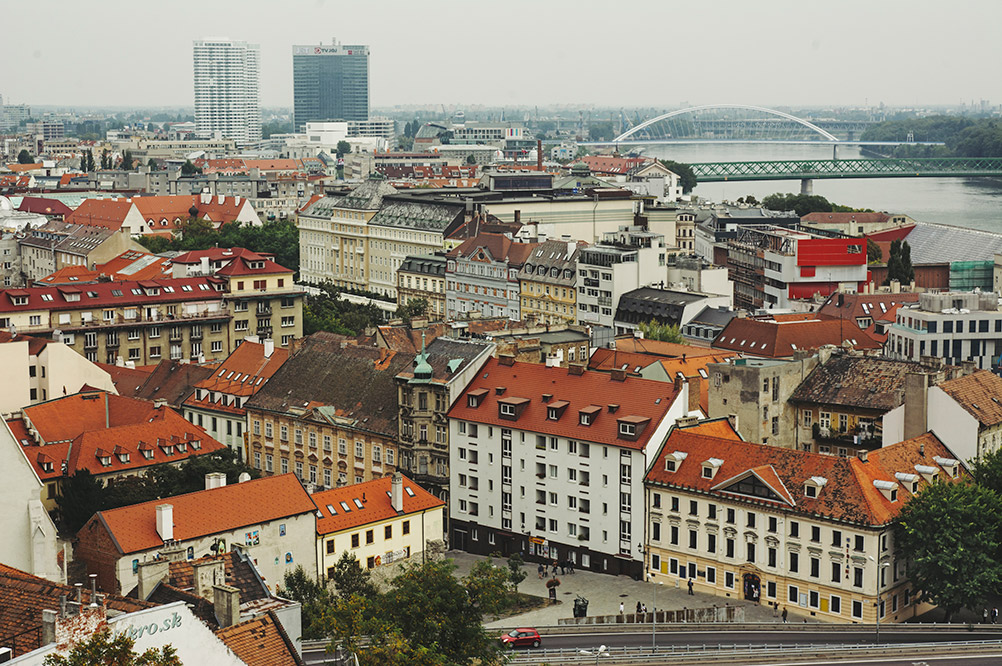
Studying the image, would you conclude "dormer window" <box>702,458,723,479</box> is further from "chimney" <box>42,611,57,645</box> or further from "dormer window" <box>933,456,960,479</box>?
"chimney" <box>42,611,57,645</box>

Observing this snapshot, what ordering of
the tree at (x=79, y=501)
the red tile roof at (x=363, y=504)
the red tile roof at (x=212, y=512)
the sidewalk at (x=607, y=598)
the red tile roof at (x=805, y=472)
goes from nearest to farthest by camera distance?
the red tile roof at (x=212, y=512) → the red tile roof at (x=805, y=472) → the sidewalk at (x=607, y=598) → the red tile roof at (x=363, y=504) → the tree at (x=79, y=501)

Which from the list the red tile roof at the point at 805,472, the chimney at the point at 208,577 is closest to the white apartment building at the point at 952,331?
the red tile roof at the point at 805,472

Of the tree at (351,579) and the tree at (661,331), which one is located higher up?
the tree at (661,331)

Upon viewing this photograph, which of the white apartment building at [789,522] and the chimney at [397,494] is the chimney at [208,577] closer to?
the chimney at [397,494]

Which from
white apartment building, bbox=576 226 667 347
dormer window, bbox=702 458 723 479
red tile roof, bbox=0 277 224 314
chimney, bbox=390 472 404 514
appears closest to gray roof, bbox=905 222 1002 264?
white apartment building, bbox=576 226 667 347

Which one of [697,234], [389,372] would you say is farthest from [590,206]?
[389,372]
